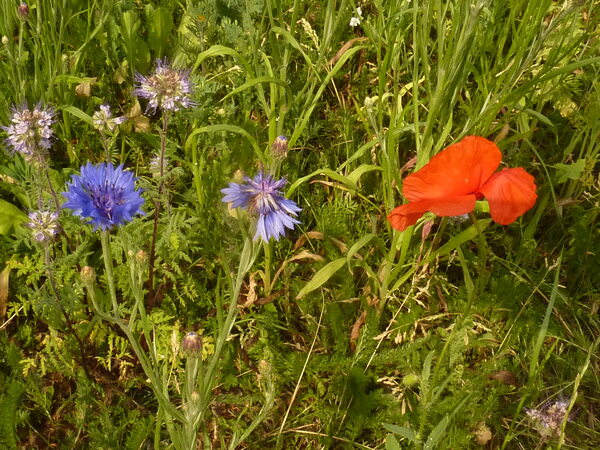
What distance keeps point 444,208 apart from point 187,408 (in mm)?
574

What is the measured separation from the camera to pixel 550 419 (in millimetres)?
1405

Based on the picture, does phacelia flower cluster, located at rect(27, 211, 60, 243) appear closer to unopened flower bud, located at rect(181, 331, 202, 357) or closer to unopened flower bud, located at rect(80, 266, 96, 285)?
unopened flower bud, located at rect(80, 266, 96, 285)

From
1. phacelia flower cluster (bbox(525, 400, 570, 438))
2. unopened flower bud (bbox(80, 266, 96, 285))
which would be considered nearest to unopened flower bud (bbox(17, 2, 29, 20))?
unopened flower bud (bbox(80, 266, 96, 285))

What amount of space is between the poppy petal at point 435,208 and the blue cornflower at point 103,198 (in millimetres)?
487

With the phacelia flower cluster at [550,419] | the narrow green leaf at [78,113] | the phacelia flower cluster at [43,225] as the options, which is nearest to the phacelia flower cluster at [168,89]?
the narrow green leaf at [78,113]

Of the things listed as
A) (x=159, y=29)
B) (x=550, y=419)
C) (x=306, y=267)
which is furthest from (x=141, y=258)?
(x=159, y=29)

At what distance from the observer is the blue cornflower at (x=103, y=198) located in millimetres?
984

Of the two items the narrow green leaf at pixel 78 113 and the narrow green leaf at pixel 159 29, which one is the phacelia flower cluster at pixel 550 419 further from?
the narrow green leaf at pixel 159 29

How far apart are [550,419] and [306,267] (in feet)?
2.54

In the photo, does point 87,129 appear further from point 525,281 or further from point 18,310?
point 525,281

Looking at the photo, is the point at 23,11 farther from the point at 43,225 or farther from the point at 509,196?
the point at 509,196

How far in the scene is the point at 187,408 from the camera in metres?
1.06

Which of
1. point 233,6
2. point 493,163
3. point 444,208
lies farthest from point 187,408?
point 233,6

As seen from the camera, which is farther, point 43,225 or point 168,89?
point 168,89
